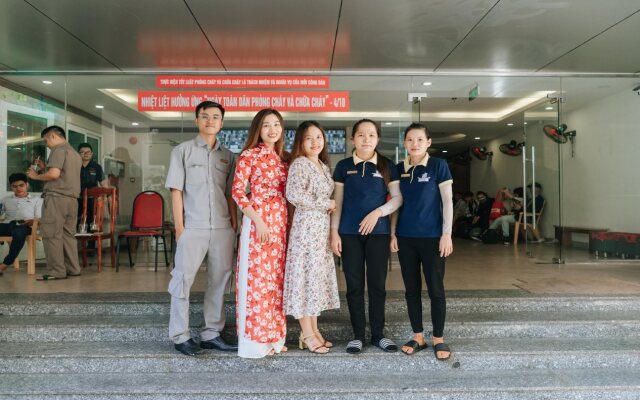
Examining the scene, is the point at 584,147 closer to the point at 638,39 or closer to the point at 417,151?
the point at 638,39

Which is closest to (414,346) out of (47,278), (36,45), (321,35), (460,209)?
(321,35)

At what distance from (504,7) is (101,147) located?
4.97 meters

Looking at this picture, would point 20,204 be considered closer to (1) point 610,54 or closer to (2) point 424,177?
(2) point 424,177

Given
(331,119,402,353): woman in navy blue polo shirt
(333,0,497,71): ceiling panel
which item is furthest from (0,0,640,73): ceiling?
(331,119,402,353): woman in navy blue polo shirt

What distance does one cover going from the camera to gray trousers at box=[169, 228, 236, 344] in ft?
9.14

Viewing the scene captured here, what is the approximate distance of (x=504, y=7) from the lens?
409cm

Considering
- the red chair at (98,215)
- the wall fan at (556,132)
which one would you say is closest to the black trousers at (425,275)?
the red chair at (98,215)

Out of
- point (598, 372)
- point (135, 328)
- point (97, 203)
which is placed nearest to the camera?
point (598, 372)

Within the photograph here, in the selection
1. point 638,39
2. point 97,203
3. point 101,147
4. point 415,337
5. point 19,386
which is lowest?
point 19,386

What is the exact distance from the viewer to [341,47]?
5074 mm

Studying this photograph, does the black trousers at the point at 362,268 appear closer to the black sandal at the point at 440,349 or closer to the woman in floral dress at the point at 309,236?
the woman in floral dress at the point at 309,236

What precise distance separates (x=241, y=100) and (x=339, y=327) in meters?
3.51

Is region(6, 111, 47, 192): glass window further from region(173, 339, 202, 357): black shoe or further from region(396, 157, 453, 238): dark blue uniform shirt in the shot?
region(396, 157, 453, 238): dark blue uniform shirt

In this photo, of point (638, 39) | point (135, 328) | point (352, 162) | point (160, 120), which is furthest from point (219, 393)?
point (638, 39)
